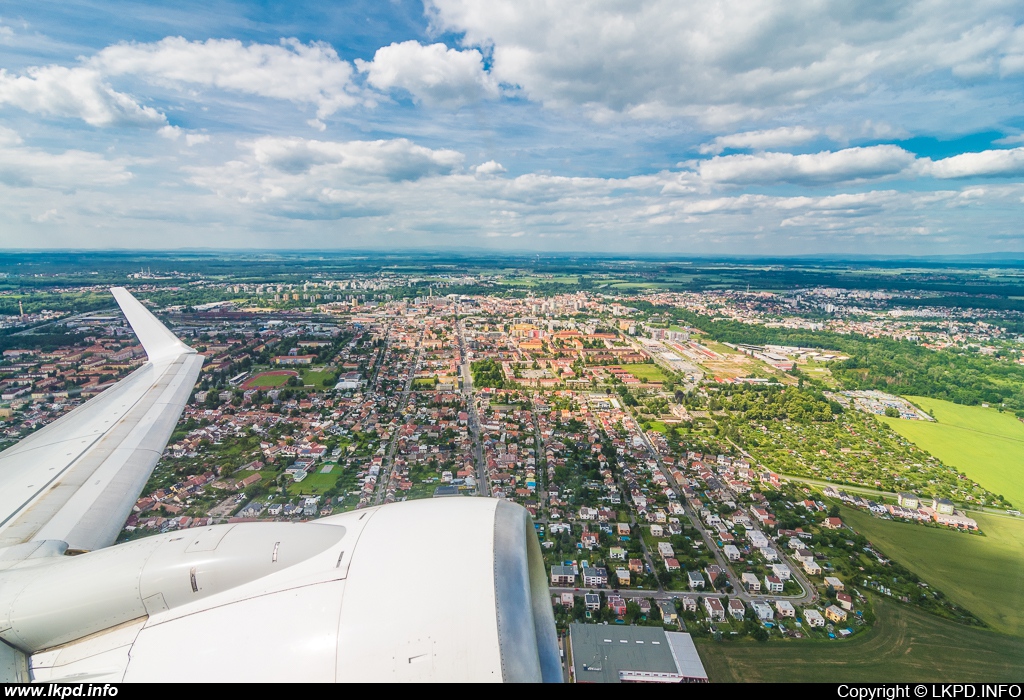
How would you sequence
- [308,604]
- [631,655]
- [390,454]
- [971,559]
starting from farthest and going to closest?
[390,454]
[971,559]
[631,655]
[308,604]

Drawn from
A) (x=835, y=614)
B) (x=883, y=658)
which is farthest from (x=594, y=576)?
(x=883, y=658)

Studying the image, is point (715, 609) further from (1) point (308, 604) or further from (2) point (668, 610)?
(1) point (308, 604)

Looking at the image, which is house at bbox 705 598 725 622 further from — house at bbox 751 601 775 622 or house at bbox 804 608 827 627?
house at bbox 804 608 827 627

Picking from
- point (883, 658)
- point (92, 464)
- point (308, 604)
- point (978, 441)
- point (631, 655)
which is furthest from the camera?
point (978, 441)

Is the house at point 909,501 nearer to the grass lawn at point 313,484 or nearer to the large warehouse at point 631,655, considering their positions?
the large warehouse at point 631,655

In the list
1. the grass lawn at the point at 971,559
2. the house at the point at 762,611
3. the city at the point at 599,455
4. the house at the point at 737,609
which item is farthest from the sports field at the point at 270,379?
the grass lawn at the point at 971,559
